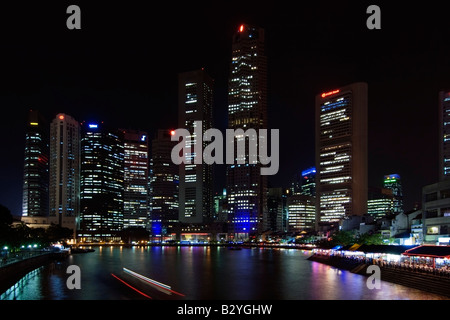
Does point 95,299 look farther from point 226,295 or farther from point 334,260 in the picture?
point 334,260

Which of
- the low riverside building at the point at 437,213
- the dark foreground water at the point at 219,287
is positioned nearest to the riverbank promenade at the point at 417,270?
the dark foreground water at the point at 219,287

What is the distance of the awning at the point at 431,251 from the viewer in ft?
176

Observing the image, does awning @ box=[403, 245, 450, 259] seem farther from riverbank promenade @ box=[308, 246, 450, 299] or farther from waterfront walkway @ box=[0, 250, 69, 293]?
waterfront walkway @ box=[0, 250, 69, 293]

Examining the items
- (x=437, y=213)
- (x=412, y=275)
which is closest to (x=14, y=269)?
(x=412, y=275)

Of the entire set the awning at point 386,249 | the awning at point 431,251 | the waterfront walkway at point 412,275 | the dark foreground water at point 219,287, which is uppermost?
the awning at point 431,251

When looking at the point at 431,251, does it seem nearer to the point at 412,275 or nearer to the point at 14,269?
the point at 412,275

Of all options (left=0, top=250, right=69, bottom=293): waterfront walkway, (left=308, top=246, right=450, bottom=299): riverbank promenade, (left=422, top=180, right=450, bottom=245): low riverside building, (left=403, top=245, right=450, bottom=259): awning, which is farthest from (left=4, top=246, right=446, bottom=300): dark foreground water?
(left=422, top=180, right=450, bottom=245): low riverside building

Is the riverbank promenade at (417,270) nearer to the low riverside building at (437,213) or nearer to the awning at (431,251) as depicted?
the awning at (431,251)

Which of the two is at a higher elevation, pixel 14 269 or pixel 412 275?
pixel 412 275

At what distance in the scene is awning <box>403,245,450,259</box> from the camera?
53.6 meters

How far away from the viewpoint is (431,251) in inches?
2231
